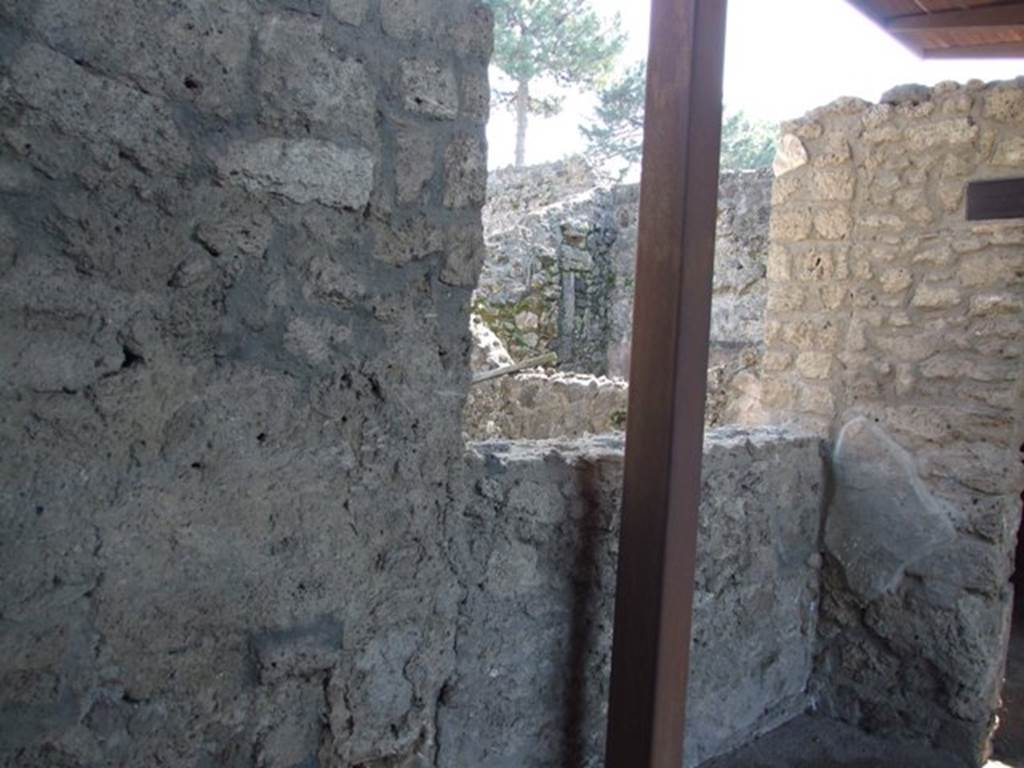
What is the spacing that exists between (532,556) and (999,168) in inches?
86.5

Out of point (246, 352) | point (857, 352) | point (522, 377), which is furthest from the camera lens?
point (522, 377)

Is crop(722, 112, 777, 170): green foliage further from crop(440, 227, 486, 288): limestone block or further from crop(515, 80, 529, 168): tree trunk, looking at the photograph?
crop(440, 227, 486, 288): limestone block

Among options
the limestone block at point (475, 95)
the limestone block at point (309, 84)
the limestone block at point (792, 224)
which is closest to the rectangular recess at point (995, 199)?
the limestone block at point (792, 224)

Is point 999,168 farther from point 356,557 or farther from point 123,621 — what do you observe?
point 123,621

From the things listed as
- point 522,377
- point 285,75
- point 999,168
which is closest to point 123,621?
point 285,75

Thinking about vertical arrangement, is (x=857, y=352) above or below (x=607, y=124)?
below

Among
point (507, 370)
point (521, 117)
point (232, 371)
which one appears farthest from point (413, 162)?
point (521, 117)

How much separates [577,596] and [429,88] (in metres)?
1.29

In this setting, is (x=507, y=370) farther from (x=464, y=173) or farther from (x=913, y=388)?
(x=464, y=173)

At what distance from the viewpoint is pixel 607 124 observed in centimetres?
2305

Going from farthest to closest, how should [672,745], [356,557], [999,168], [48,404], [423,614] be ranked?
[999,168] < [672,745] < [423,614] < [356,557] < [48,404]

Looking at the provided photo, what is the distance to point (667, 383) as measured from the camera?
1.95 m

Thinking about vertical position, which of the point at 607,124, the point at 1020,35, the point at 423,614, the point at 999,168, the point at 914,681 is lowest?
the point at 914,681

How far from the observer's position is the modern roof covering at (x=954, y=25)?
311cm
